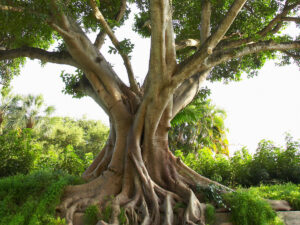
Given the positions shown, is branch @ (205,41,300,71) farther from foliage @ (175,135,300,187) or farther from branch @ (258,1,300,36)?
foliage @ (175,135,300,187)

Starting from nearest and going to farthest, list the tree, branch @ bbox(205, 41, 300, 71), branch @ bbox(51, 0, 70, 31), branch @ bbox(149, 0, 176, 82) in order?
branch @ bbox(149, 0, 176, 82) < the tree < branch @ bbox(51, 0, 70, 31) < branch @ bbox(205, 41, 300, 71)

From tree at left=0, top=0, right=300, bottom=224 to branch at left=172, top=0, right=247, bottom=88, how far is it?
0.02m

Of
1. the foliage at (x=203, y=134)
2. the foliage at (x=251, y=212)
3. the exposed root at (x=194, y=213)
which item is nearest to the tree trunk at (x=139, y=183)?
the exposed root at (x=194, y=213)

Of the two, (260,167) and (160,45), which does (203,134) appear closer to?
(260,167)

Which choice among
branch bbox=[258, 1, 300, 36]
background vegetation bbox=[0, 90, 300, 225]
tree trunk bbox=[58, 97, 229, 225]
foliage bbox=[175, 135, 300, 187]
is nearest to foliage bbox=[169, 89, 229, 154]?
background vegetation bbox=[0, 90, 300, 225]

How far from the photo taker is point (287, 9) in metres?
6.66

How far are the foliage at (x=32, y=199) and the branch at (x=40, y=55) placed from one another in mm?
2988

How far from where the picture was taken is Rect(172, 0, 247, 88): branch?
4223 millimetres

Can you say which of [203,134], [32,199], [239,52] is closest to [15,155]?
[32,199]

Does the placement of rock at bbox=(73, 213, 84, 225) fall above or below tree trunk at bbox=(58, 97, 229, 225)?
below

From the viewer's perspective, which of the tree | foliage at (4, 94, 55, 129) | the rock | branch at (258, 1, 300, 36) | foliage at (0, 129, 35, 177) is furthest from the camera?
foliage at (4, 94, 55, 129)

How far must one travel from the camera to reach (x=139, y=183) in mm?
4832

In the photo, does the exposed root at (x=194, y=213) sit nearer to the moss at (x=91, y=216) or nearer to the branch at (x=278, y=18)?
the moss at (x=91, y=216)

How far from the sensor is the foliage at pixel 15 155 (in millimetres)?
7258
